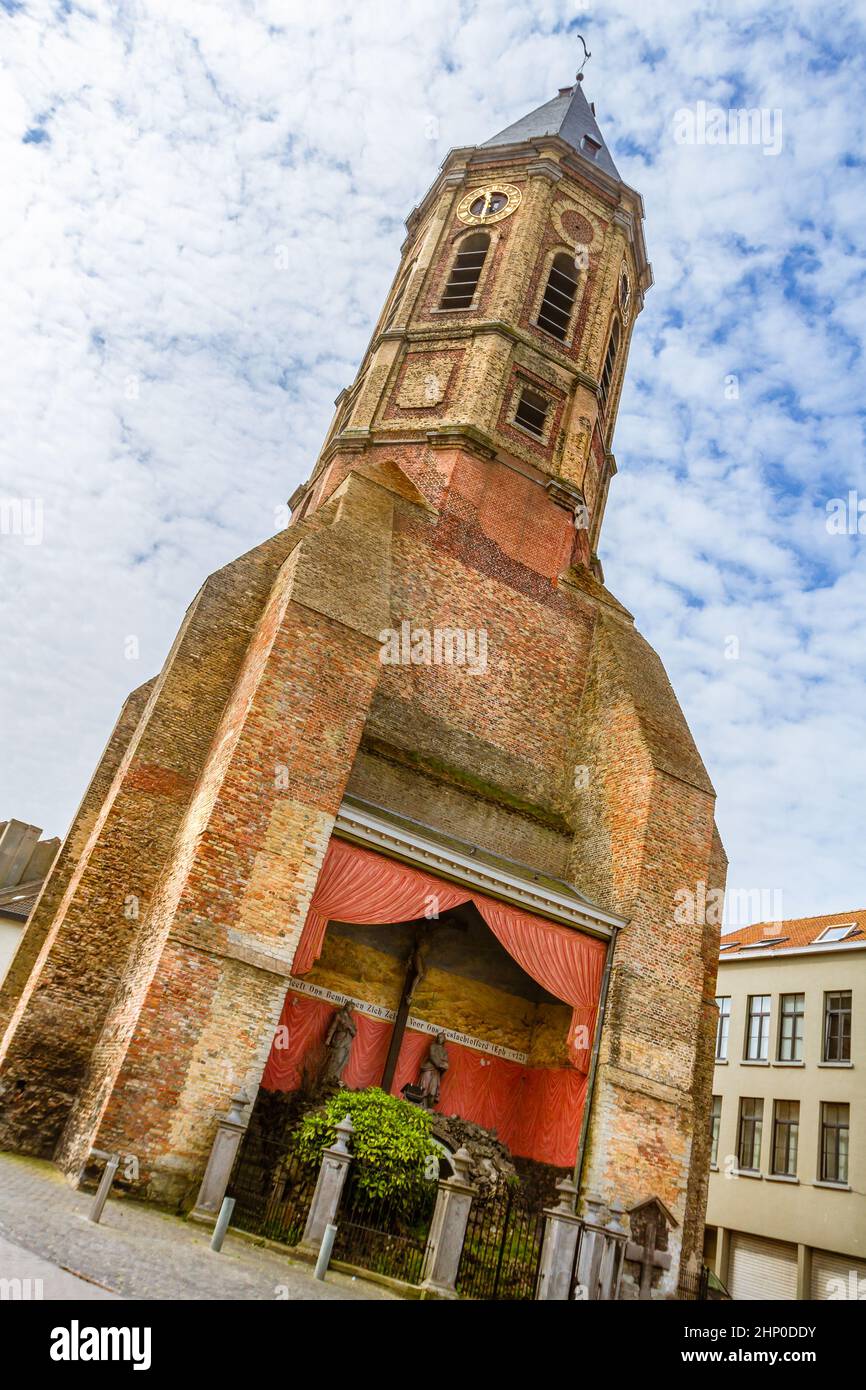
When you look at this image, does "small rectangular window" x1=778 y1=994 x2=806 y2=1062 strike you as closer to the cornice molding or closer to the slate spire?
the cornice molding

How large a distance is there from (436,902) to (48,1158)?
17.6 feet

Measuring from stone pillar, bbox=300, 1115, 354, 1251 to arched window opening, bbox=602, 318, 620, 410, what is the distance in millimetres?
18429

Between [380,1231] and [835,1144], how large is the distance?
681 inches

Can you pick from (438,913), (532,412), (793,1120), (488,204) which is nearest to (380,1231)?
(438,913)

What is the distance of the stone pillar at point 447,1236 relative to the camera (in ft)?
25.1

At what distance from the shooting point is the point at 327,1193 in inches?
311

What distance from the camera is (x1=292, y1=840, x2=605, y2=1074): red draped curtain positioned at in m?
10.9

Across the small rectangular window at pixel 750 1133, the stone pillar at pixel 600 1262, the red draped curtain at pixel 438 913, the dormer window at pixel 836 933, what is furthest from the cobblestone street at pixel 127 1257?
the dormer window at pixel 836 933

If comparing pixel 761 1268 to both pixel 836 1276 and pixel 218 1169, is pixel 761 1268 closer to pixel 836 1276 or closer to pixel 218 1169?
pixel 836 1276

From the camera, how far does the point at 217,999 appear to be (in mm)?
9531

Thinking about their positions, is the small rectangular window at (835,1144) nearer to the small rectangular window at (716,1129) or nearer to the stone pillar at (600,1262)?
the small rectangular window at (716,1129)

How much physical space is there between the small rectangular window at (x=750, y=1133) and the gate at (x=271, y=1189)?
18.3 metres
